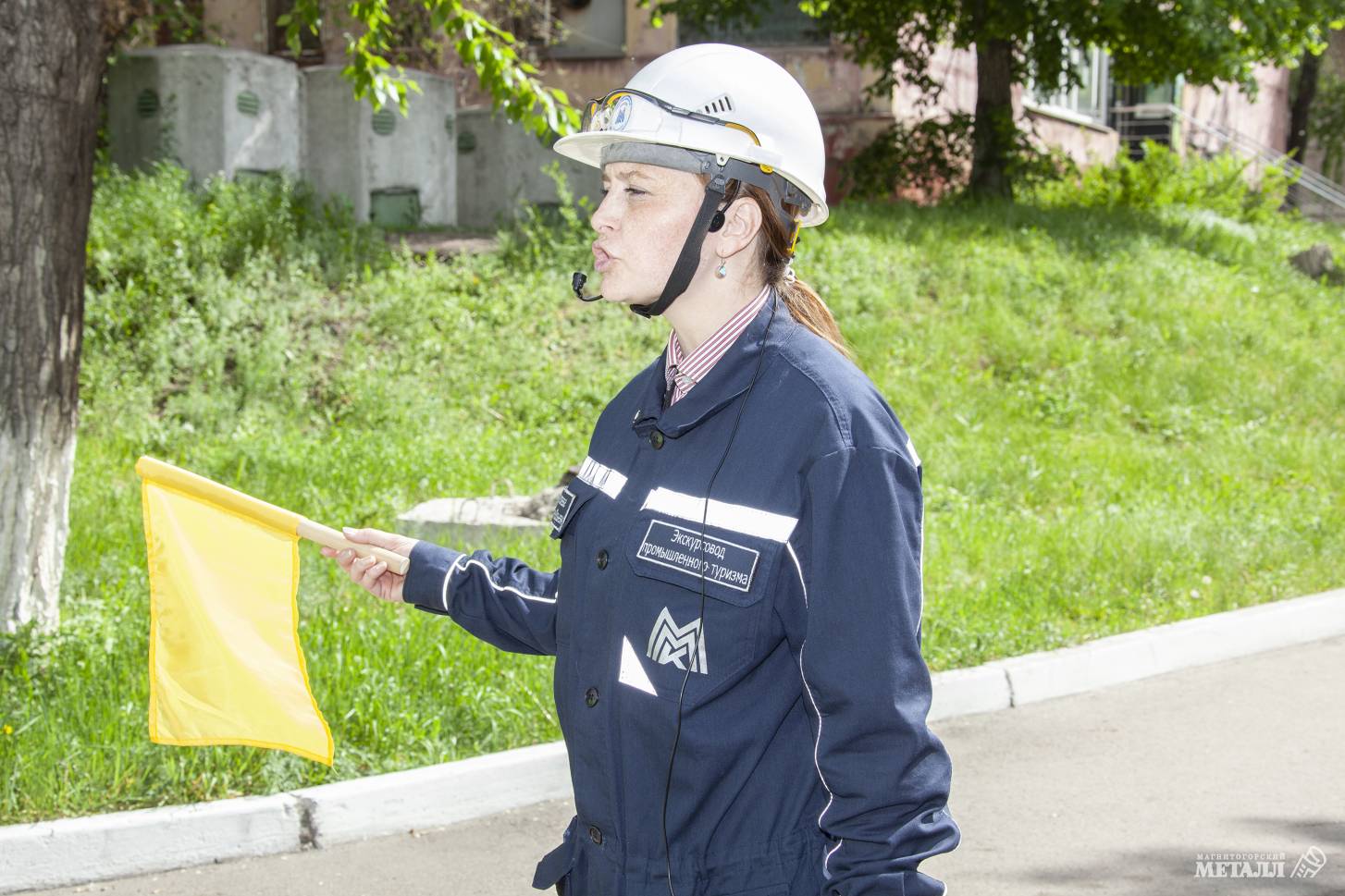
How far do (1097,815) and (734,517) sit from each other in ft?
12.4

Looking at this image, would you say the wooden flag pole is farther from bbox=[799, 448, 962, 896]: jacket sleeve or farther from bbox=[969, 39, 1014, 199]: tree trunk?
bbox=[969, 39, 1014, 199]: tree trunk

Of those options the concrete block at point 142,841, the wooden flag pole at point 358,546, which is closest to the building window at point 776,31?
the concrete block at point 142,841

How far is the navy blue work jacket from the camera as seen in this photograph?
2002 millimetres

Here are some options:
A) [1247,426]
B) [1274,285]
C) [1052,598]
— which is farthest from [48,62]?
[1274,285]

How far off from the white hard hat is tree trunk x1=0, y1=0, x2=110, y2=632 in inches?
160

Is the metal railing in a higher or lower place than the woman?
higher

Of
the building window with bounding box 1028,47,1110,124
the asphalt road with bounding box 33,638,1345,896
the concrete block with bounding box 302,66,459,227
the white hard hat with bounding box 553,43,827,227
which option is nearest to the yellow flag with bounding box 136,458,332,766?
the white hard hat with bounding box 553,43,827,227

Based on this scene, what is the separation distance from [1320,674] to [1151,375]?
19.0ft

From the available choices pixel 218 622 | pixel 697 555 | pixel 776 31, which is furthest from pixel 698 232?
pixel 776 31

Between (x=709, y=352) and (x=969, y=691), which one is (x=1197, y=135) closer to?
(x=969, y=691)

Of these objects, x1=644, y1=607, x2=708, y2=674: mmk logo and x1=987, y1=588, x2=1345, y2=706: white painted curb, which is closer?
x1=644, y1=607, x2=708, y2=674: mmk logo

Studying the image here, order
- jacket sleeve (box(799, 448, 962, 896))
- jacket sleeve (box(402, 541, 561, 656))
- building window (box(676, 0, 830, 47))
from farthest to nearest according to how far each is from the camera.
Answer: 1. building window (box(676, 0, 830, 47))
2. jacket sleeve (box(402, 541, 561, 656))
3. jacket sleeve (box(799, 448, 962, 896))

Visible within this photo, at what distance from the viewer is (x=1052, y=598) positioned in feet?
25.0

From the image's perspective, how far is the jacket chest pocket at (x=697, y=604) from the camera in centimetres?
207
